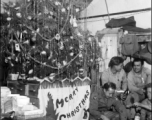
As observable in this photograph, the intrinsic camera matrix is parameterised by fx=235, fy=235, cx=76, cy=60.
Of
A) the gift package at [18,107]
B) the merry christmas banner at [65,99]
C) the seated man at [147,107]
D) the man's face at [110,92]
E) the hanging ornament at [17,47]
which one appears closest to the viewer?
the gift package at [18,107]

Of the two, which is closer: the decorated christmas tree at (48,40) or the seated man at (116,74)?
the seated man at (116,74)

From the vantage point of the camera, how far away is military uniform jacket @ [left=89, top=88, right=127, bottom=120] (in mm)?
2477

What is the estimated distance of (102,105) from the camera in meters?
2.59

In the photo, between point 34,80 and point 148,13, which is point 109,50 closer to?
point 148,13

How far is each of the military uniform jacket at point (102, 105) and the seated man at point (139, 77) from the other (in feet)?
0.81

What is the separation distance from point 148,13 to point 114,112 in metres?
1.10

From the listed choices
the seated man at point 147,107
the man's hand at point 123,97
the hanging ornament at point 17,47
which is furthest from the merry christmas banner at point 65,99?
the seated man at point 147,107

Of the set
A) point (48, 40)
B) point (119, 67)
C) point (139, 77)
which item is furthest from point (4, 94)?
point (139, 77)

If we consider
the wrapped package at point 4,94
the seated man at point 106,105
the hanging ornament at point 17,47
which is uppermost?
the hanging ornament at point 17,47

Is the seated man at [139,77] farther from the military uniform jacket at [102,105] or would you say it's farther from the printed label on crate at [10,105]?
the printed label on crate at [10,105]

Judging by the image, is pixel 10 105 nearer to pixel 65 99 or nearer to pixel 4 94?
pixel 4 94

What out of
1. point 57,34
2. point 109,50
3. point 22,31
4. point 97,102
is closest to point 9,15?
point 22,31

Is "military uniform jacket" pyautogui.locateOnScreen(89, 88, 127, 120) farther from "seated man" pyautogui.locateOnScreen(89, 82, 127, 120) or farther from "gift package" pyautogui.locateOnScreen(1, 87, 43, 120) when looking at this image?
"gift package" pyautogui.locateOnScreen(1, 87, 43, 120)

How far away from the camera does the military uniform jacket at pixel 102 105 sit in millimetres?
2477
